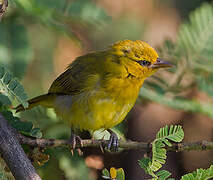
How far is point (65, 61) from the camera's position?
21.6 feet

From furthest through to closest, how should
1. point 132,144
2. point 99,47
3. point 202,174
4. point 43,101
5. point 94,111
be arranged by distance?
point 99,47, point 43,101, point 94,111, point 132,144, point 202,174

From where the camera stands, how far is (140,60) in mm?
3355

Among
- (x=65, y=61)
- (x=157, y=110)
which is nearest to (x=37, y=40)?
(x=65, y=61)

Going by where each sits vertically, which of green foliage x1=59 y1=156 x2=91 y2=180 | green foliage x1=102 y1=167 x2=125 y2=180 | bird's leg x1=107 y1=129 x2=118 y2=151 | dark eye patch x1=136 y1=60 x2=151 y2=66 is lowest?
green foliage x1=59 y1=156 x2=91 y2=180

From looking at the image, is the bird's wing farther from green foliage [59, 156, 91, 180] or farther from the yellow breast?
green foliage [59, 156, 91, 180]

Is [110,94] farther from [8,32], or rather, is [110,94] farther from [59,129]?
[8,32]

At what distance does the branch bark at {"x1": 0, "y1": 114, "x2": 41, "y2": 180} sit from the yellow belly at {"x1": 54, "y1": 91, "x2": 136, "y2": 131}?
0.99m

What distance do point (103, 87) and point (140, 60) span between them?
14.9 inches

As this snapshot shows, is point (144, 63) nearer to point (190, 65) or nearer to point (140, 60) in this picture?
point (140, 60)

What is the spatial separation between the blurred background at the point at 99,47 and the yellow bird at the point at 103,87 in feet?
0.71

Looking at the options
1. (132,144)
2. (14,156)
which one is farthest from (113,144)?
(14,156)

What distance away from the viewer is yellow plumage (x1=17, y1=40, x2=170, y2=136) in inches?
127

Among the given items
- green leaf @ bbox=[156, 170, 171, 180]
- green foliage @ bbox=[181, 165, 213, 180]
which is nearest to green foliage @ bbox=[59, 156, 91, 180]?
green leaf @ bbox=[156, 170, 171, 180]

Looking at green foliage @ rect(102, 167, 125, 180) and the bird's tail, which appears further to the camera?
the bird's tail
